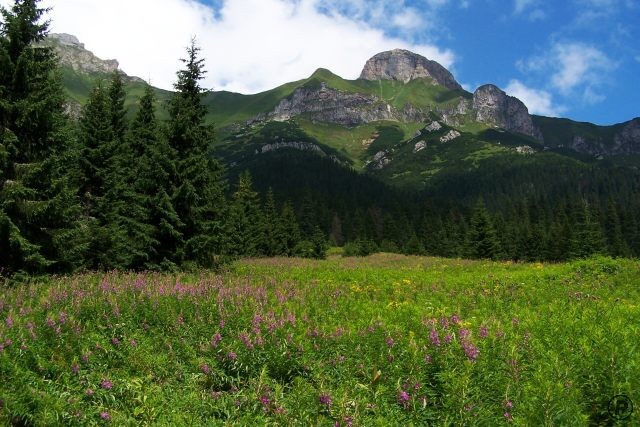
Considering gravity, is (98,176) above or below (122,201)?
above

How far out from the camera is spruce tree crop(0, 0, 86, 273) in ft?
45.6

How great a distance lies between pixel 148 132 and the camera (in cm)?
2469

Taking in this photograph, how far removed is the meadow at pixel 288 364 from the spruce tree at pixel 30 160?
6119 millimetres

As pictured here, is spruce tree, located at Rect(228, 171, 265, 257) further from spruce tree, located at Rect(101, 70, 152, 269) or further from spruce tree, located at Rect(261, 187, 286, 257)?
spruce tree, located at Rect(101, 70, 152, 269)

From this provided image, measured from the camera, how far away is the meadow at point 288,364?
4074 millimetres

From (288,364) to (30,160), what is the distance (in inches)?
560

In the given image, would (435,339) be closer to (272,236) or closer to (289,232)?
(272,236)

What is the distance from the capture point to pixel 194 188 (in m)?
17.7

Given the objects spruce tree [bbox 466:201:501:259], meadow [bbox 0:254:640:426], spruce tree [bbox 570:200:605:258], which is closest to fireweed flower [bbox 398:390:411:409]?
meadow [bbox 0:254:640:426]

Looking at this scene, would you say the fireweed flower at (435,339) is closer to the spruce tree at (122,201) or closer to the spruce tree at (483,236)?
the spruce tree at (122,201)

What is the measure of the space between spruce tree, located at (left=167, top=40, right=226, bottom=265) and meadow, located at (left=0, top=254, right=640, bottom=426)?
8.77m

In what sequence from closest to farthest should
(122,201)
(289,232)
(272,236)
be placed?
(122,201)
(272,236)
(289,232)

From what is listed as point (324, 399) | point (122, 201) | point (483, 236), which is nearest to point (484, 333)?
point (324, 399)

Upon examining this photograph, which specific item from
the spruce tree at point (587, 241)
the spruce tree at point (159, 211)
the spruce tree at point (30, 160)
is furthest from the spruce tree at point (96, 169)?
the spruce tree at point (587, 241)
